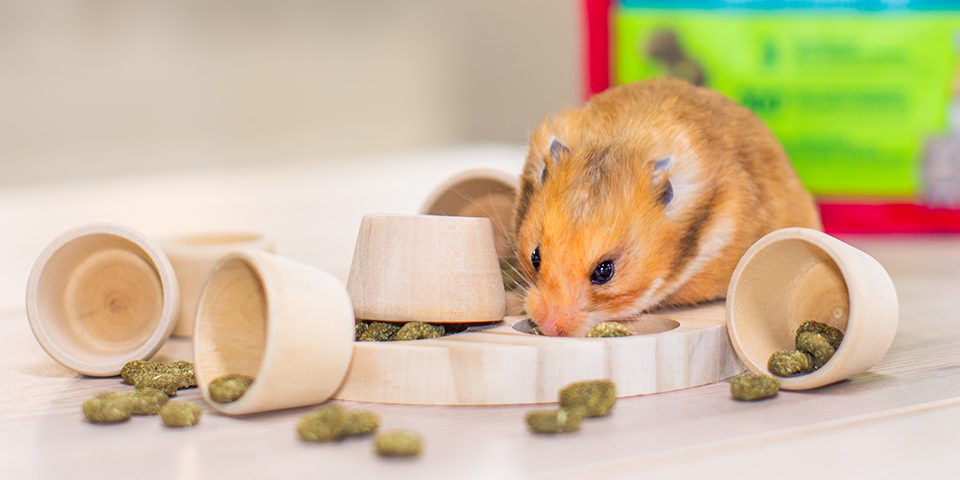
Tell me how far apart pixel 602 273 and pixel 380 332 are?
0.98 feet

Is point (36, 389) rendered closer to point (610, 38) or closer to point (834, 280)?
point (834, 280)

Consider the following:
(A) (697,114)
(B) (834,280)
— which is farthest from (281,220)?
(B) (834,280)

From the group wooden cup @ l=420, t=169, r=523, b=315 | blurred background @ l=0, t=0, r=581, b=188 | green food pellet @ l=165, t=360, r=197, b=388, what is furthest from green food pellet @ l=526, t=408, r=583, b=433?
blurred background @ l=0, t=0, r=581, b=188

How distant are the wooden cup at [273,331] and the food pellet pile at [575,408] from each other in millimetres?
231

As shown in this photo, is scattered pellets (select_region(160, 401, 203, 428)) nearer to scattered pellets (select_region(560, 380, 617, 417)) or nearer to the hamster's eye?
scattered pellets (select_region(560, 380, 617, 417))

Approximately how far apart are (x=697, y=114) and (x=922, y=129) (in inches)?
38.8

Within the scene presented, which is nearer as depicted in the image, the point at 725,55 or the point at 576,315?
the point at 576,315

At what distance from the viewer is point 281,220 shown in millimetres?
2947

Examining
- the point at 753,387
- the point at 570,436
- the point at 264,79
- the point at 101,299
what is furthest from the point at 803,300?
the point at 264,79

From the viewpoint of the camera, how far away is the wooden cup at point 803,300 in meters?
1.42

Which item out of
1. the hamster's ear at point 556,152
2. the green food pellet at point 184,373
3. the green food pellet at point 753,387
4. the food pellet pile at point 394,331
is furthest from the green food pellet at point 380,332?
the green food pellet at point 753,387

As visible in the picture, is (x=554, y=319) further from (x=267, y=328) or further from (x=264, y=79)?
(x=264, y=79)

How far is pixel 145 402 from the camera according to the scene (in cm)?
140

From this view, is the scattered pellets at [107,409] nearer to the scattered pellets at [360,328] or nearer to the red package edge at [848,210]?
the scattered pellets at [360,328]
